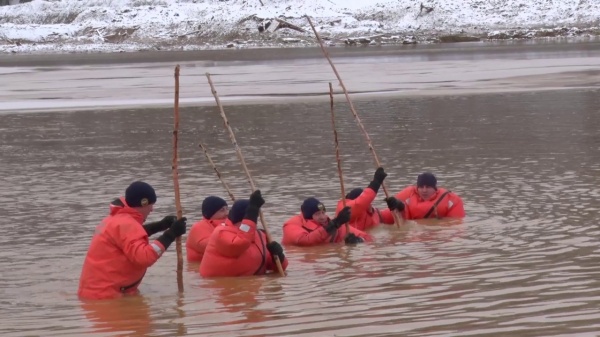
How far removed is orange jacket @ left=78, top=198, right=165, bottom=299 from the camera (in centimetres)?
860

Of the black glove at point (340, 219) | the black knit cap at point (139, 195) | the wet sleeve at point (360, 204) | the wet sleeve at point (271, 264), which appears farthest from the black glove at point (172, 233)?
the wet sleeve at point (360, 204)

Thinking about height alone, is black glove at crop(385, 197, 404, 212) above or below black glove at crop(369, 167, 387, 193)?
below

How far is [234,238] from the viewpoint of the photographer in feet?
31.1

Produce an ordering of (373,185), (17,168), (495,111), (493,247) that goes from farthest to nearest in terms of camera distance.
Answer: (495,111), (17,168), (373,185), (493,247)

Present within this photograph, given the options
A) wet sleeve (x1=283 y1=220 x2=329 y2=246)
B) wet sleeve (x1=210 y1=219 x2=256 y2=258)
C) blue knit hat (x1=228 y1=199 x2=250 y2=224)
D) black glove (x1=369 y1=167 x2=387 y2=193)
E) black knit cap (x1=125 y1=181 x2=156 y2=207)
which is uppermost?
black knit cap (x1=125 y1=181 x2=156 y2=207)

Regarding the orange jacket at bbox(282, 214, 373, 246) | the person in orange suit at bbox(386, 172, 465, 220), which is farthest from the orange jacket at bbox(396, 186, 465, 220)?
the orange jacket at bbox(282, 214, 373, 246)

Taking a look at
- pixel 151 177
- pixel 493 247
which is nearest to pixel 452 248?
pixel 493 247

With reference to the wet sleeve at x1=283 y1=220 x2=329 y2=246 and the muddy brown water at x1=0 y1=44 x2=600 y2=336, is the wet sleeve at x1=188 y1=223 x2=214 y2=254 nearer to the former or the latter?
the muddy brown water at x1=0 y1=44 x2=600 y2=336

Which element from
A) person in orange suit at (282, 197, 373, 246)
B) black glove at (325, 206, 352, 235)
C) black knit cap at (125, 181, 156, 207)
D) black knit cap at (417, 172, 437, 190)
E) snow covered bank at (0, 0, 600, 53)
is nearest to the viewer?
black knit cap at (125, 181, 156, 207)

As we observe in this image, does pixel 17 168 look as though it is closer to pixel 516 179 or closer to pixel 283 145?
pixel 283 145

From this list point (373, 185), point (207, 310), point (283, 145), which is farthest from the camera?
point (283, 145)

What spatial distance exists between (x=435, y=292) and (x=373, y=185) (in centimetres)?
323

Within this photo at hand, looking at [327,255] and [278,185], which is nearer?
[327,255]

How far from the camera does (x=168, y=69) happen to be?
4159 centimetres
